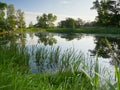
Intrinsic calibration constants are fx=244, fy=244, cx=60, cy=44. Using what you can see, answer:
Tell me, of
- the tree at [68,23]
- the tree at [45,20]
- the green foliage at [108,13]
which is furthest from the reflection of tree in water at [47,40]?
the tree at [45,20]

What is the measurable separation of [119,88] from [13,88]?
4.29ft

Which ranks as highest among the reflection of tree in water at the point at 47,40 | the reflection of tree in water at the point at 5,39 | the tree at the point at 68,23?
the tree at the point at 68,23

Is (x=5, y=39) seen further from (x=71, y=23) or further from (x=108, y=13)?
(x=71, y=23)

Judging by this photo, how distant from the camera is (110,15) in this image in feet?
147

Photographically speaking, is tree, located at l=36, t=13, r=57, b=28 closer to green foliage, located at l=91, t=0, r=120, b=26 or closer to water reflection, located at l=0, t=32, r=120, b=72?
green foliage, located at l=91, t=0, r=120, b=26

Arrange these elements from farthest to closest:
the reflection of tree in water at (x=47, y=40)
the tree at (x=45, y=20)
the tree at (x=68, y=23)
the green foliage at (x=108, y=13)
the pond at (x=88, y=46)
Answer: the tree at (x=45, y=20)
the tree at (x=68, y=23)
the green foliage at (x=108, y=13)
the reflection of tree in water at (x=47, y=40)
the pond at (x=88, y=46)

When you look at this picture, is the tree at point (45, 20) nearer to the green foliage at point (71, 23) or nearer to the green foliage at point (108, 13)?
the green foliage at point (71, 23)

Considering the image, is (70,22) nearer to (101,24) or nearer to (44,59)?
(101,24)

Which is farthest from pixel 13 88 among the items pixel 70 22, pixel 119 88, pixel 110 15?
pixel 70 22

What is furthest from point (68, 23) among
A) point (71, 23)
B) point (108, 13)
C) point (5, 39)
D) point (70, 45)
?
point (70, 45)

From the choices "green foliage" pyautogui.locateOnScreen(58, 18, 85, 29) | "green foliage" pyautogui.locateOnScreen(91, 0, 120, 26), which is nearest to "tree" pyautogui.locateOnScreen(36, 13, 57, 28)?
"green foliage" pyautogui.locateOnScreen(58, 18, 85, 29)

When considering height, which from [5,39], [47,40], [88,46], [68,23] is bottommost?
[88,46]

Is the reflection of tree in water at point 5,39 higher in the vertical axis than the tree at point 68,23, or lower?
lower

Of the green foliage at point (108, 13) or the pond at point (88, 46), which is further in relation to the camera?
the green foliage at point (108, 13)
